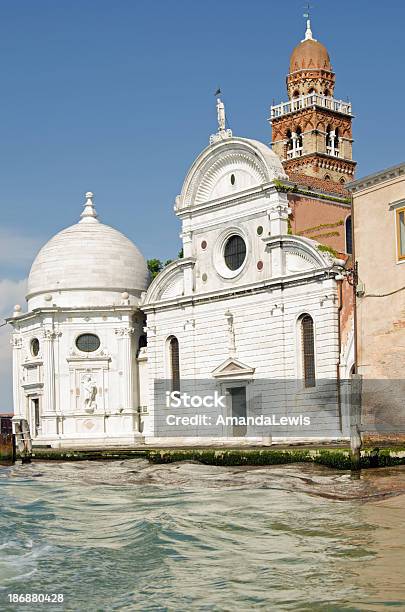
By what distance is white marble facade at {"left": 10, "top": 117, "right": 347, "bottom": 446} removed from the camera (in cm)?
3403

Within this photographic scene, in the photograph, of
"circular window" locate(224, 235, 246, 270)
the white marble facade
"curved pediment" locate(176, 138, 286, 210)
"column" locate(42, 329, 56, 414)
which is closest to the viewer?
the white marble facade

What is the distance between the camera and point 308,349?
110 feet

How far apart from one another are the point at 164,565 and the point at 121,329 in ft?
102

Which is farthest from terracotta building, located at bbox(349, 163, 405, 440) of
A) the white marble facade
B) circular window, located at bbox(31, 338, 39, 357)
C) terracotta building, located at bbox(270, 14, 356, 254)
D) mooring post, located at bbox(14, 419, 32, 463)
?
terracotta building, located at bbox(270, 14, 356, 254)

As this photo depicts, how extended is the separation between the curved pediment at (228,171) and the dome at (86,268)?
20.3 feet

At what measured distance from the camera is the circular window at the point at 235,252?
3644 centimetres

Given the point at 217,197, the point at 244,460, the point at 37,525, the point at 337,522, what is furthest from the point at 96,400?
the point at 337,522

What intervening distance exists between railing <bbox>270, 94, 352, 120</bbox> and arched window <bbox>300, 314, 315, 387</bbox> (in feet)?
76.9

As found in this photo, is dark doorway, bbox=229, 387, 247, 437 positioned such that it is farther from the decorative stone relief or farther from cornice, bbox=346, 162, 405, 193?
cornice, bbox=346, 162, 405, 193

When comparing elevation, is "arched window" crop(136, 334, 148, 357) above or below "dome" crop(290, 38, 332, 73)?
below

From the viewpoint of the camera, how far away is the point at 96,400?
4247 cm

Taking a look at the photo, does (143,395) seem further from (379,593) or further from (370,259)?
(379,593)

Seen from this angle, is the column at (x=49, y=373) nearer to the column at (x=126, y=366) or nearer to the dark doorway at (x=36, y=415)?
the dark doorway at (x=36, y=415)

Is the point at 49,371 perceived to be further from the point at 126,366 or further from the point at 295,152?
the point at 295,152
